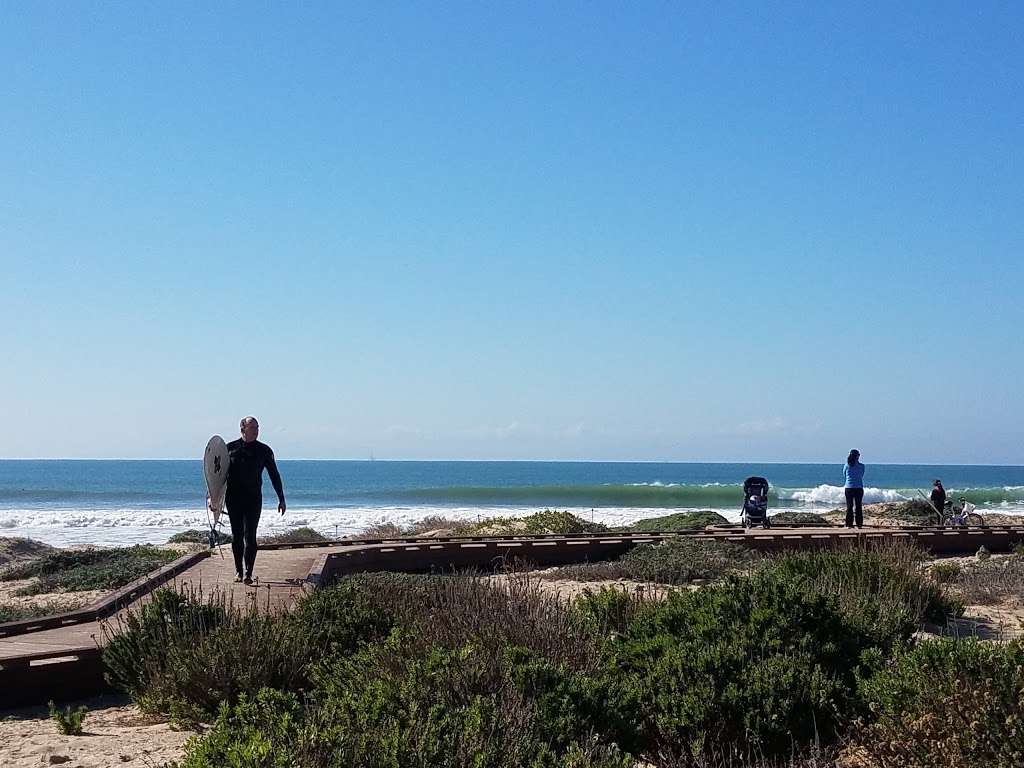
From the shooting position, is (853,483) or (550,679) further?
(853,483)

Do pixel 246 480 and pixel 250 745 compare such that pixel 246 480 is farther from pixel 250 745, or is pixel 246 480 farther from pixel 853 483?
Result: pixel 853 483

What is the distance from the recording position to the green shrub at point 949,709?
4051mm

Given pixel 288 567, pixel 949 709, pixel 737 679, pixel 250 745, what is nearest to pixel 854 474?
pixel 288 567

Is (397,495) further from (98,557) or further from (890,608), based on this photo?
(890,608)

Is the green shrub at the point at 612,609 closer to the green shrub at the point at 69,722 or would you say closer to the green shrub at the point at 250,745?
the green shrub at the point at 69,722

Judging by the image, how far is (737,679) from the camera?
16.5 feet

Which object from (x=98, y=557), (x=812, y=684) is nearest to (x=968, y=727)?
(x=812, y=684)

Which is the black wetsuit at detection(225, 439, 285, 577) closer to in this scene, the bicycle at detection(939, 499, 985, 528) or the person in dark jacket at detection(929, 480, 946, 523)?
the bicycle at detection(939, 499, 985, 528)

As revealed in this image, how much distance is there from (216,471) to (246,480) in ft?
1.90

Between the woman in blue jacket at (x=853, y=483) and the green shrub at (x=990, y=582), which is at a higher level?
the woman in blue jacket at (x=853, y=483)

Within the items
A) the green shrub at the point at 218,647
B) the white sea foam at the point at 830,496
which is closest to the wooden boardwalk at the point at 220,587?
the green shrub at the point at 218,647

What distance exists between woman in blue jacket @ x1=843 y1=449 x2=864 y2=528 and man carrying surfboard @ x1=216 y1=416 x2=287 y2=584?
40.2ft

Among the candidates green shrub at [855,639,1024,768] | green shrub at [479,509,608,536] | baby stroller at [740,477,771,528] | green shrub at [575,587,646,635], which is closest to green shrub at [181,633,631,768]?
green shrub at [855,639,1024,768]

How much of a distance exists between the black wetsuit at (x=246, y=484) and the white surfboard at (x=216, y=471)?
0.41ft
